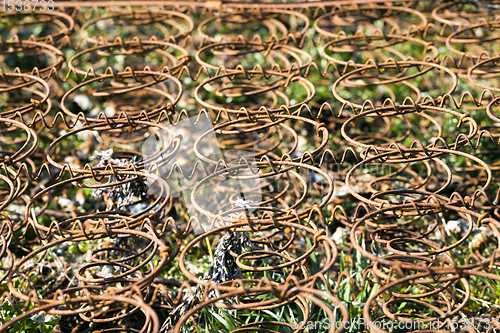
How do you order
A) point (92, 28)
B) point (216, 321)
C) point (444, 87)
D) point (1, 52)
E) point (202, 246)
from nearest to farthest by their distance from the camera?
point (216, 321) < point (202, 246) < point (1, 52) < point (444, 87) < point (92, 28)

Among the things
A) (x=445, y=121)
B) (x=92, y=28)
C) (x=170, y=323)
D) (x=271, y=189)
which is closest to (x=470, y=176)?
(x=445, y=121)

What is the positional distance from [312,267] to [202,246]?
610mm

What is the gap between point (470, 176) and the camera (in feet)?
10.4

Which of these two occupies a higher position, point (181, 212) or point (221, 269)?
point (221, 269)

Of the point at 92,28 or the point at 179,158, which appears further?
the point at 92,28

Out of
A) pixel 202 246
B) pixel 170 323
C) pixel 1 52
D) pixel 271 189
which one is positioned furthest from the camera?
pixel 1 52

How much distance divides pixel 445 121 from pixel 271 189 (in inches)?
63.4

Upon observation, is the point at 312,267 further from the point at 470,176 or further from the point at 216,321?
the point at 470,176

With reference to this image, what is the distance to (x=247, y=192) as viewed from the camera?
107 inches

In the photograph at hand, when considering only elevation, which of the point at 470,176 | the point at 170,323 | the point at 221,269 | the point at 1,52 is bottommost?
the point at 470,176

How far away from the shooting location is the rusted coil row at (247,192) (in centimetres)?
182

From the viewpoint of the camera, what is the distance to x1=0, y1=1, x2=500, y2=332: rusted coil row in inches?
71.6

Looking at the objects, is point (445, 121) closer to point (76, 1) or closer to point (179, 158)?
point (179, 158)

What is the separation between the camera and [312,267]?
2381 mm
